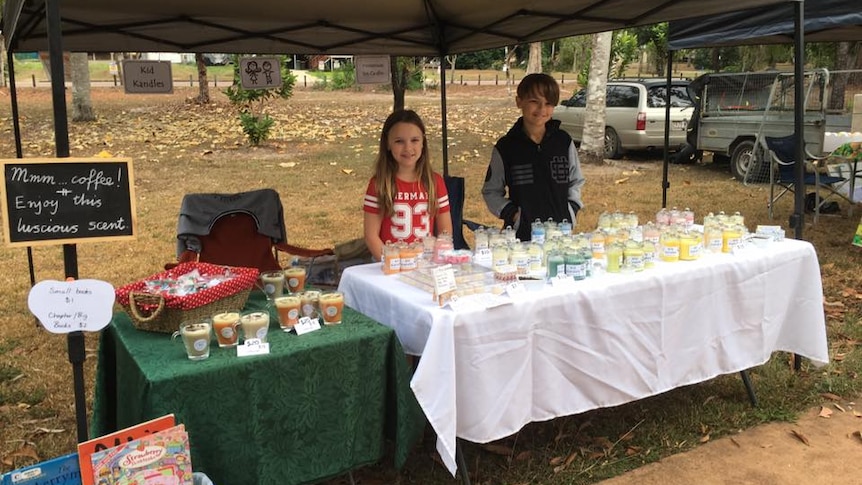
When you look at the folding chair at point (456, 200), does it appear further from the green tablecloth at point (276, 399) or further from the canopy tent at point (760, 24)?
the green tablecloth at point (276, 399)

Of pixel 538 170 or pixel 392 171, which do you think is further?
pixel 538 170

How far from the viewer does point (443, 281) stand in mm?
2451

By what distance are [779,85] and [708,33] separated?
14.8 ft

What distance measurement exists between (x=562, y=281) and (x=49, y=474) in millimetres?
1818

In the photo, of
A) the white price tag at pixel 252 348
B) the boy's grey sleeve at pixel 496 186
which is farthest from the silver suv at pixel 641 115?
the white price tag at pixel 252 348

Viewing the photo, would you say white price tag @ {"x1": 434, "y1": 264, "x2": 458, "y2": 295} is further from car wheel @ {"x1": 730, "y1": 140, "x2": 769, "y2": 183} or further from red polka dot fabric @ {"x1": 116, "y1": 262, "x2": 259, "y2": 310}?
car wheel @ {"x1": 730, "y1": 140, "x2": 769, "y2": 183}

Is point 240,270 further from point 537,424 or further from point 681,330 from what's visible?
point 681,330

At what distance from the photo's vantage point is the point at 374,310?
281 centimetres

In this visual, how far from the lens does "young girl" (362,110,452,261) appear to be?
326 centimetres

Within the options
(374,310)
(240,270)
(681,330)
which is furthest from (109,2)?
(681,330)

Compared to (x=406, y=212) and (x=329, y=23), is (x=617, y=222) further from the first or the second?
(x=329, y=23)

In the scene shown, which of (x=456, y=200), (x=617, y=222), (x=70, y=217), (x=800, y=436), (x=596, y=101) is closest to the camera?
(x=70, y=217)

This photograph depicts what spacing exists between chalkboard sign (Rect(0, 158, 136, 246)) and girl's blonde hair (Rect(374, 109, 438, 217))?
1343 mm

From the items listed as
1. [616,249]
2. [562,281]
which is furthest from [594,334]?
[616,249]
